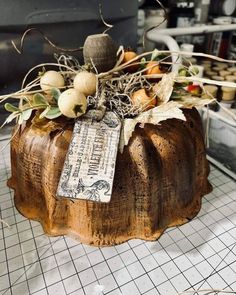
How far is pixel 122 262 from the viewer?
2.65 ft

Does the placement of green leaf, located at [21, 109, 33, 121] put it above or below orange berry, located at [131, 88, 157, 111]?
below

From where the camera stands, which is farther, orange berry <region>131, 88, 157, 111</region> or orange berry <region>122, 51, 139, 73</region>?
orange berry <region>122, 51, 139, 73</region>

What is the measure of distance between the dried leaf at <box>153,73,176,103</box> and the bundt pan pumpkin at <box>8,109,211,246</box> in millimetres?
74

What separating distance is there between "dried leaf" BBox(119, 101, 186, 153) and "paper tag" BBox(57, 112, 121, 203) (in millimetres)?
17

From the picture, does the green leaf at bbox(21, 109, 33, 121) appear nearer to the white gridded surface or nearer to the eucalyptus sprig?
the eucalyptus sprig

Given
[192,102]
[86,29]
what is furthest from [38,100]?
[86,29]

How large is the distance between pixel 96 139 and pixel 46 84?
0.21 metres

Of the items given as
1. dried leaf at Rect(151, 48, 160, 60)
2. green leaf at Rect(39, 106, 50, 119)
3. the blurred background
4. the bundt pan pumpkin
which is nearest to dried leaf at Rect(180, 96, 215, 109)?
the bundt pan pumpkin

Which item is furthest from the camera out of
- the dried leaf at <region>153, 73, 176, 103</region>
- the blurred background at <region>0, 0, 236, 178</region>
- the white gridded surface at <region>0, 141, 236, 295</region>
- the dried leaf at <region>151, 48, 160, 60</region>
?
the blurred background at <region>0, 0, 236, 178</region>

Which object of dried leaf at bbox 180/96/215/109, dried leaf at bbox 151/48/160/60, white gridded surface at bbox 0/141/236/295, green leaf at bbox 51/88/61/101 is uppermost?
dried leaf at bbox 151/48/160/60

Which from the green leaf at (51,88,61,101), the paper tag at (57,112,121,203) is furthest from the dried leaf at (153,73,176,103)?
the green leaf at (51,88,61,101)

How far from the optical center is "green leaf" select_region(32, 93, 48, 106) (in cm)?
82

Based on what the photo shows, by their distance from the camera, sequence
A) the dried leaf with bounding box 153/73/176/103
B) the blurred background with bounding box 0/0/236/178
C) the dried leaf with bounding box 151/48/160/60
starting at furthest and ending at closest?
the blurred background with bounding box 0/0/236/178
the dried leaf with bounding box 151/48/160/60
the dried leaf with bounding box 153/73/176/103

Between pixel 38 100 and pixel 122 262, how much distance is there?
1.59 feet
